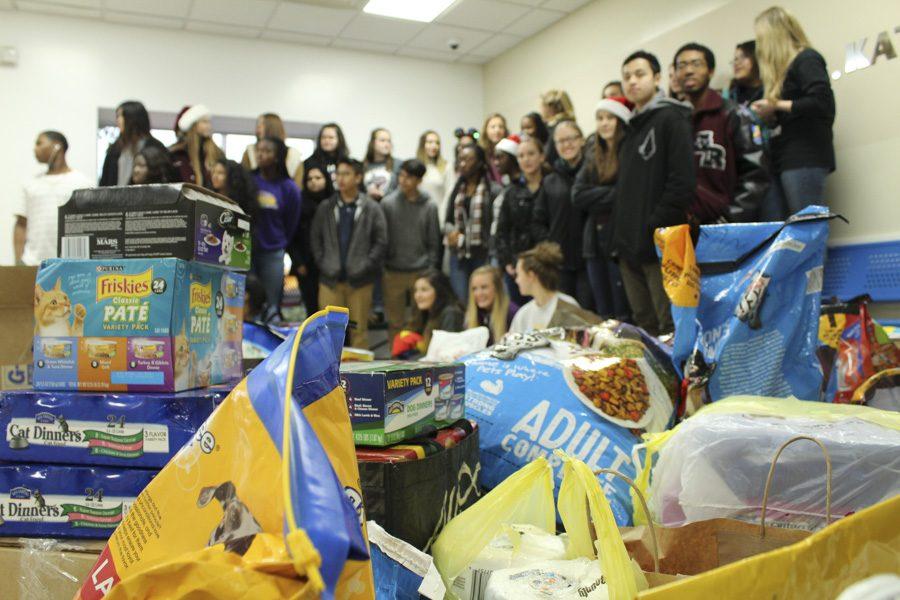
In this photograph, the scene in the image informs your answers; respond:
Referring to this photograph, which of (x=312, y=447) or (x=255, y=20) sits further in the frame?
(x=255, y=20)

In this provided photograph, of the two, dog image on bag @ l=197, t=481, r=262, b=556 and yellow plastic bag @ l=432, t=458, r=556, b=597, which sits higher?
dog image on bag @ l=197, t=481, r=262, b=556

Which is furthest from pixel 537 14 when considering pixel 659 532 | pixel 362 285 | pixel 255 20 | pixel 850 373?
pixel 659 532

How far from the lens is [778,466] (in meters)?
1.17

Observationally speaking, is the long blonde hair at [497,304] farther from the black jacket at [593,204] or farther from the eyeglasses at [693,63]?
the eyeglasses at [693,63]

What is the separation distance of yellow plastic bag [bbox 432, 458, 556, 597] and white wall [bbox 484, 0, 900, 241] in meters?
2.92

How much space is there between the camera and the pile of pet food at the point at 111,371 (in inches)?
43.6

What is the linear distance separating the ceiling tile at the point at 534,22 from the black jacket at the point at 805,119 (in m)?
2.81

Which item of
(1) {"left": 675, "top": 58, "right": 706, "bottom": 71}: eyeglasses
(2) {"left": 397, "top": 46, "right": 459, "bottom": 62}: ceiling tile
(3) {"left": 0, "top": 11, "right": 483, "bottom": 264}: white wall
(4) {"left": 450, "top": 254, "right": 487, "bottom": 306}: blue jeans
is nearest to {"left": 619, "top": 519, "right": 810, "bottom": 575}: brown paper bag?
(1) {"left": 675, "top": 58, "right": 706, "bottom": 71}: eyeglasses

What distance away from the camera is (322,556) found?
53 centimetres

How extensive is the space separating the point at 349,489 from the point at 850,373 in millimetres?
1701

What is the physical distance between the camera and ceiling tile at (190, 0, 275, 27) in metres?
5.35

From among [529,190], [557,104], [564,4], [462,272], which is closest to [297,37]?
[564,4]

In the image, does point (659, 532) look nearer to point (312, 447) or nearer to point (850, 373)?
point (312, 447)

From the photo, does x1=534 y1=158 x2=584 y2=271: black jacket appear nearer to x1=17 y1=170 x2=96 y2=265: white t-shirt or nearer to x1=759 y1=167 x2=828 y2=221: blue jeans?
x1=759 y1=167 x2=828 y2=221: blue jeans
